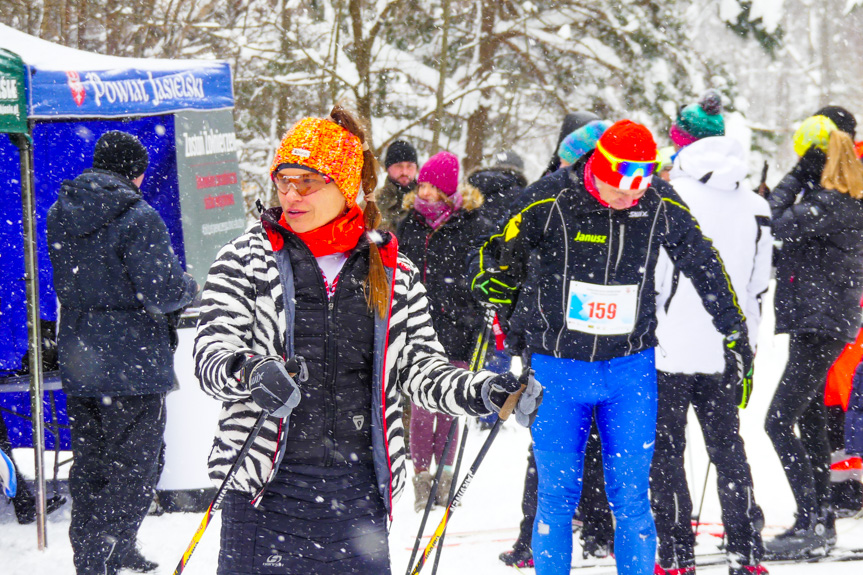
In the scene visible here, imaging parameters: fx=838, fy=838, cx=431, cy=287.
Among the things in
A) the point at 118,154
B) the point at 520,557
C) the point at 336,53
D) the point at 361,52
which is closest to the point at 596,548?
the point at 520,557

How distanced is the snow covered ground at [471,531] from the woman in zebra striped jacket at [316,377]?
2.31m

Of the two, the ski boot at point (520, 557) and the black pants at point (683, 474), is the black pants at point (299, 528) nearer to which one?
the black pants at point (683, 474)

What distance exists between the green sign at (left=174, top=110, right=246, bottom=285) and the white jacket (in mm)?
3524

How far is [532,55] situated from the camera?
11055 millimetres

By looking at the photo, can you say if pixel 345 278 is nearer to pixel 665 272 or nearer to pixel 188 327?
pixel 665 272

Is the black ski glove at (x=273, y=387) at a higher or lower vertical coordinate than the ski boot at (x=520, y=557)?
higher

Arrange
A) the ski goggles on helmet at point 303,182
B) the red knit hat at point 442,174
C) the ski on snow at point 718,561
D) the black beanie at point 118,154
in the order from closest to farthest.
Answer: the ski goggles on helmet at point 303,182, the black beanie at point 118,154, the ski on snow at point 718,561, the red knit hat at point 442,174

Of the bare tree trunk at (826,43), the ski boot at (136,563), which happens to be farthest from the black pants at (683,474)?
→ the bare tree trunk at (826,43)

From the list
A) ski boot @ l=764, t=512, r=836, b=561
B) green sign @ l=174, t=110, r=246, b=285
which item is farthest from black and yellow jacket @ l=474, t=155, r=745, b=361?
green sign @ l=174, t=110, r=246, b=285

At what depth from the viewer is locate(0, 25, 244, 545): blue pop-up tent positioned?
4742 mm

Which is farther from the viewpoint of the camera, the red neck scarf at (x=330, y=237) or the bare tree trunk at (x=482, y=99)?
the bare tree trunk at (x=482, y=99)

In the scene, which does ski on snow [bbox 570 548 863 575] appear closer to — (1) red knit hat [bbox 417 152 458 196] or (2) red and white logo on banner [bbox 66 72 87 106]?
(1) red knit hat [bbox 417 152 458 196]

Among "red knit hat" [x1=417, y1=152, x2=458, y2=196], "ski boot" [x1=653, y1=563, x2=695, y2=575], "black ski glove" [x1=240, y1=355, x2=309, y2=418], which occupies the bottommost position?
"ski boot" [x1=653, y1=563, x2=695, y2=575]

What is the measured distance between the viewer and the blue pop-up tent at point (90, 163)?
4742 mm
